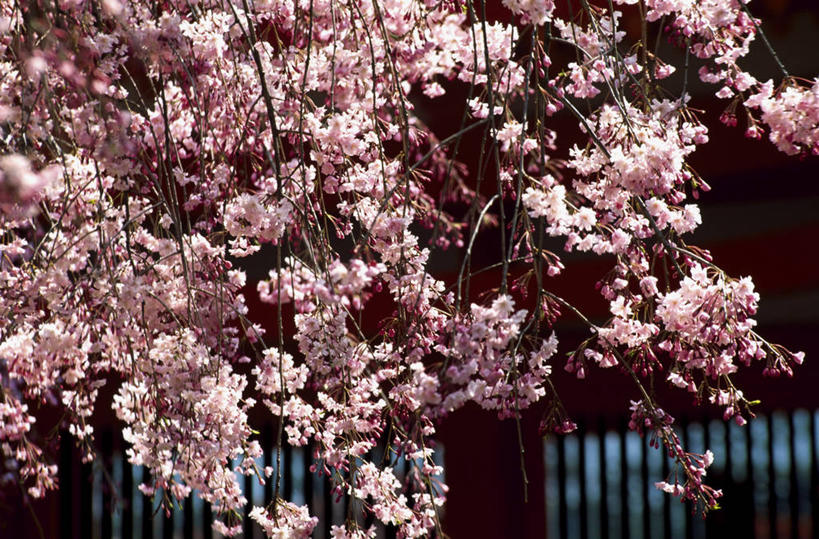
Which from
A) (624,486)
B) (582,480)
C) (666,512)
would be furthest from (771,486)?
(582,480)

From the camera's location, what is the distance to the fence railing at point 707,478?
358 centimetres

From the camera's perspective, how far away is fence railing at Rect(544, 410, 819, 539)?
358 cm

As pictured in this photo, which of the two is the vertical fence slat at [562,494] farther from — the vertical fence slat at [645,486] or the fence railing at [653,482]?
the vertical fence slat at [645,486]

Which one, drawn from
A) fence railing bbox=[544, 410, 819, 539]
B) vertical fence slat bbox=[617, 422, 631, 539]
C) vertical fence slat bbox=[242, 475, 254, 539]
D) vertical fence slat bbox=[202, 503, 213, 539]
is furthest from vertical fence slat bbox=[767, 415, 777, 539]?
vertical fence slat bbox=[202, 503, 213, 539]

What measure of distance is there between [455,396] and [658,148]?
1.91ft

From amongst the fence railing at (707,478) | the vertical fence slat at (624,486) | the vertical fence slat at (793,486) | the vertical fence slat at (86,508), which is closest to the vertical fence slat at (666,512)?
the fence railing at (707,478)

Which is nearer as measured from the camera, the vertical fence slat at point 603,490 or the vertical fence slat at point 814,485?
the vertical fence slat at point 814,485

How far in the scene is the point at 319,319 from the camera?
1.99 m

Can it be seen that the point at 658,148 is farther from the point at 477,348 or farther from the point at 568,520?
the point at 568,520

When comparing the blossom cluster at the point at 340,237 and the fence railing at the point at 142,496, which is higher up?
the blossom cluster at the point at 340,237

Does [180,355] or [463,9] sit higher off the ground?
[463,9]

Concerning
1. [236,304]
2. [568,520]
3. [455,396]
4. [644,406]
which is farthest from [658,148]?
[568,520]

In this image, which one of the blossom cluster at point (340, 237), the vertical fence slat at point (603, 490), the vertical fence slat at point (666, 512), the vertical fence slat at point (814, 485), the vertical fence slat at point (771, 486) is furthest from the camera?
the vertical fence slat at point (603, 490)

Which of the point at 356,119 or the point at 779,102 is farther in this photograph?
the point at 356,119
